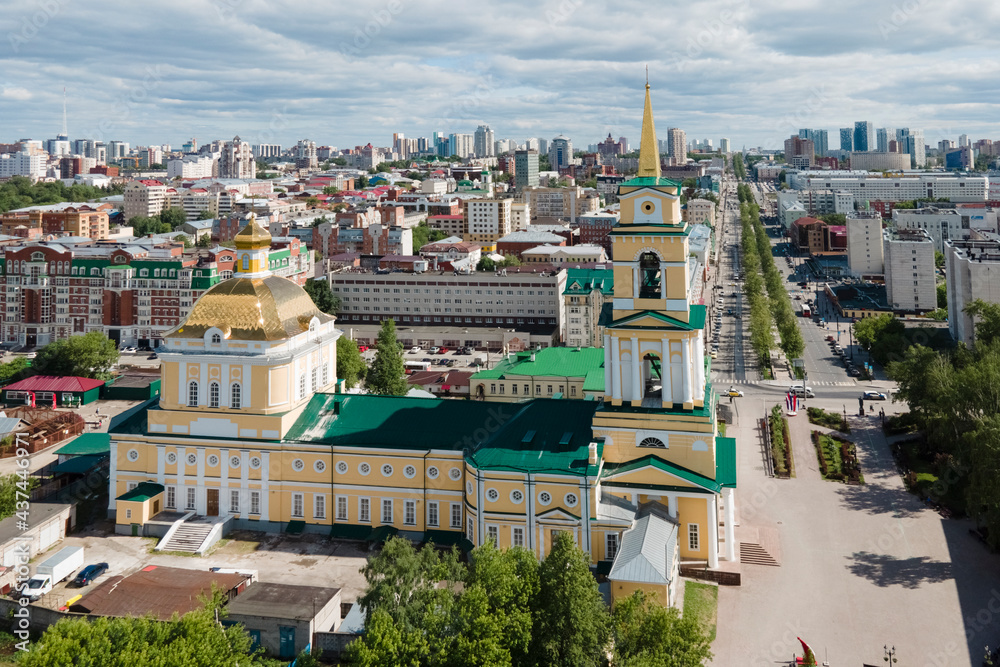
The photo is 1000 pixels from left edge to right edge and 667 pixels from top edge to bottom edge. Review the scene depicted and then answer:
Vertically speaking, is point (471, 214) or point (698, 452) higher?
point (471, 214)

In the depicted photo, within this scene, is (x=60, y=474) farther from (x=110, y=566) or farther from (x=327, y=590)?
(x=327, y=590)

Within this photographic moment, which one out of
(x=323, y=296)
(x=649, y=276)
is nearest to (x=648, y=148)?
(x=649, y=276)

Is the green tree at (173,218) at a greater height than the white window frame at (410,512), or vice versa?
the green tree at (173,218)

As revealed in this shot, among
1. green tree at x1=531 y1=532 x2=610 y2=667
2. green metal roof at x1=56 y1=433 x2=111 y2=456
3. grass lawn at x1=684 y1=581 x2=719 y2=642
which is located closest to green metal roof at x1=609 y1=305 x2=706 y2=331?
grass lawn at x1=684 y1=581 x2=719 y2=642

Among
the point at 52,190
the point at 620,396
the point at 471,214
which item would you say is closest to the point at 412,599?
the point at 620,396

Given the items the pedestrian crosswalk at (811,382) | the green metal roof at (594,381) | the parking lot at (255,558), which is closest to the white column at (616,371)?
the parking lot at (255,558)

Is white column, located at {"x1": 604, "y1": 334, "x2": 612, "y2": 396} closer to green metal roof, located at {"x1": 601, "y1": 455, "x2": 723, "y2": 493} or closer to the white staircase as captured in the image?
green metal roof, located at {"x1": 601, "y1": 455, "x2": 723, "y2": 493}

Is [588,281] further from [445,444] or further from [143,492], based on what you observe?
[143,492]

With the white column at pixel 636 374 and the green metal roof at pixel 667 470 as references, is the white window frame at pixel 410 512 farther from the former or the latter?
the white column at pixel 636 374
